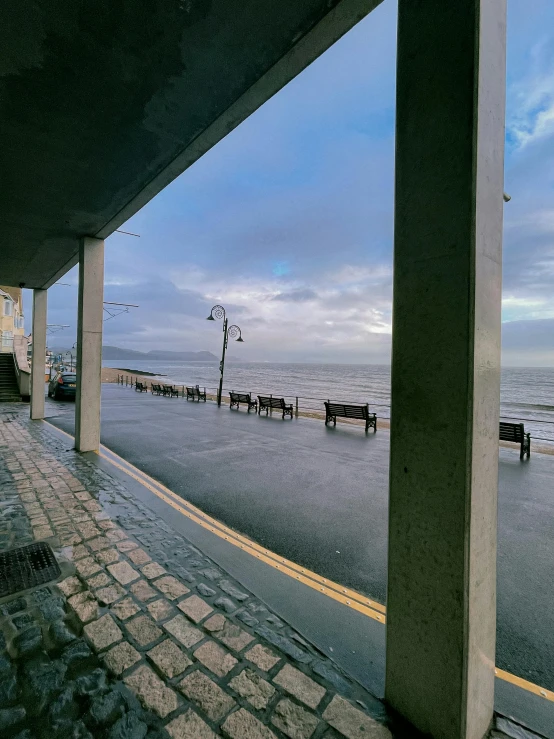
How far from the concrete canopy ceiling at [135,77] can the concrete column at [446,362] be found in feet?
4.52

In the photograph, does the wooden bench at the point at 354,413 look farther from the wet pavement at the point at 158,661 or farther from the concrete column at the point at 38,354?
the concrete column at the point at 38,354

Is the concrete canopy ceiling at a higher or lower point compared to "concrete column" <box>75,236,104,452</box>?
higher

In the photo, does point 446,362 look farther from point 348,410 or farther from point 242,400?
point 242,400

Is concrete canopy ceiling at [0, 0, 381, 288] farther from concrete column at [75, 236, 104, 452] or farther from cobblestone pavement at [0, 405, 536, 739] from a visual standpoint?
cobblestone pavement at [0, 405, 536, 739]

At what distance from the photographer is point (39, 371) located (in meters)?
11.2

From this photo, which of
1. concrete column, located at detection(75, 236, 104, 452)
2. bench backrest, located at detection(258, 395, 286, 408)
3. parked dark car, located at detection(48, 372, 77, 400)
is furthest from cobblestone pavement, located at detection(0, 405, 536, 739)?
parked dark car, located at detection(48, 372, 77, 400)

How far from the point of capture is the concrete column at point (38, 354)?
1107 centimetres

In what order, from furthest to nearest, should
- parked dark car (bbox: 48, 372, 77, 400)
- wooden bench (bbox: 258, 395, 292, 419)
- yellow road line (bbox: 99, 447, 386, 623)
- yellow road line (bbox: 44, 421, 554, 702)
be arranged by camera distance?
parked dark car (bbox: 48, 372, 77, 400)
wooden bench (bbox: 258, 395, 292, 419)
yellow road line (bbox: 99, 447, 386, 623)
yellow road line (bbox: 44, 421, 554, 702)

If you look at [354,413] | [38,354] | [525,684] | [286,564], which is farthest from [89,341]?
[354,413]

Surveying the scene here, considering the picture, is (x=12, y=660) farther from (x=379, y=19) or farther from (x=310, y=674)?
(x=379, y=19)

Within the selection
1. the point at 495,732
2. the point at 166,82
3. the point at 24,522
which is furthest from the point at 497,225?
the point at 24,522

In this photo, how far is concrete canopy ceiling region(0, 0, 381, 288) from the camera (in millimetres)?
2547

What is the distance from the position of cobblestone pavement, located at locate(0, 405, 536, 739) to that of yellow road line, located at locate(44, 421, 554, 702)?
51cm

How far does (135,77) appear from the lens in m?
3.12
